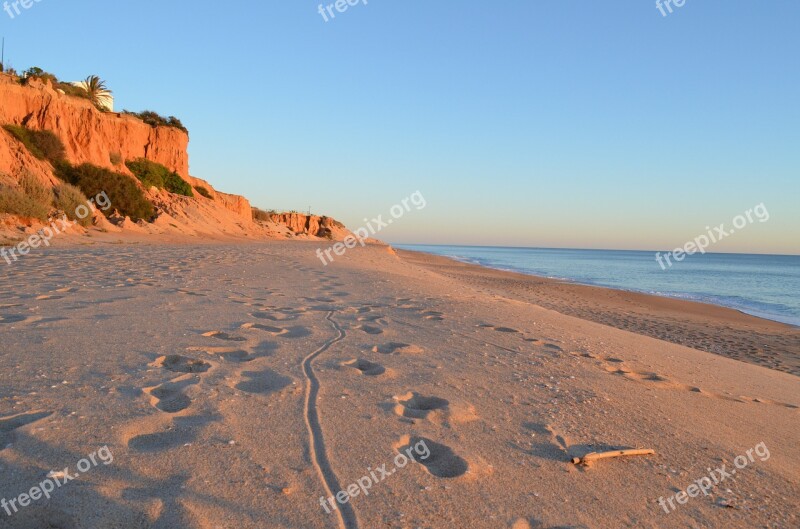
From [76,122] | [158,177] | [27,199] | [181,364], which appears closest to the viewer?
[181,364]

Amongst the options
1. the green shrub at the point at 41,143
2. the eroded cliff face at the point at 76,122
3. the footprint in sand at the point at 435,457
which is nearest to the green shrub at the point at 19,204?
the green shrub at the point at 41,143

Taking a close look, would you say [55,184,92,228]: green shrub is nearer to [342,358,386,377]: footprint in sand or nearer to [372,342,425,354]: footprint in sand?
[372,342,425,354]: footprint in sand

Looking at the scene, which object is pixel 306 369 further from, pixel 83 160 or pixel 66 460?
pixel 83 160

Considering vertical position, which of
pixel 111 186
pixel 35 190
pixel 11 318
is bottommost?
pixel 11 318

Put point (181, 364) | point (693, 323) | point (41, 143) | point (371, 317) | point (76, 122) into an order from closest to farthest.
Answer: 1. point (181, 364)
2. point (371, 317)
3. point (693, 323)
4. point (41, 143)
5. point (76, 122)

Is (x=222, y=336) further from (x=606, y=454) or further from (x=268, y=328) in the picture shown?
(x=606, y=454)

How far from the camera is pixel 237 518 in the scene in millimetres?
1921

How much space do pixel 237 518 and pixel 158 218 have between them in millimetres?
22703

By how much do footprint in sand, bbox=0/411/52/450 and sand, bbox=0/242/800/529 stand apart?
0.01 metres

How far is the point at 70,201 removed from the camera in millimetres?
16844

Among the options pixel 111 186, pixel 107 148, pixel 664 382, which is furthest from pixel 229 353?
pixel 107 148

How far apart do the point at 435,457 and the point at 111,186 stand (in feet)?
72.0

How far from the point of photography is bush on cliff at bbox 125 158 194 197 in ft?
83.9

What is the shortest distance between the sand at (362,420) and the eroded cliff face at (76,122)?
18.1 meters
